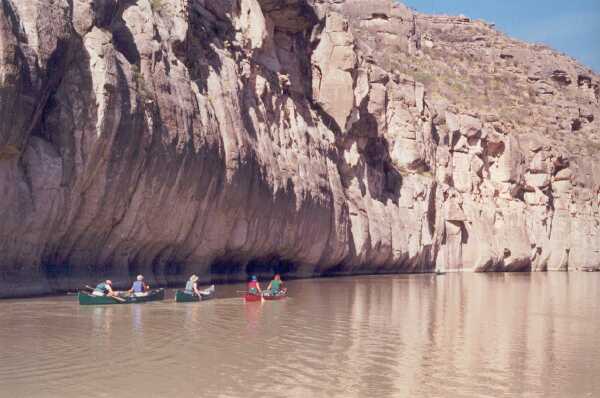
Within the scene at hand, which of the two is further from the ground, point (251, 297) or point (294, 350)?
point (251, 297)

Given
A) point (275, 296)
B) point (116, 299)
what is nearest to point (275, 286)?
point (275, 296)

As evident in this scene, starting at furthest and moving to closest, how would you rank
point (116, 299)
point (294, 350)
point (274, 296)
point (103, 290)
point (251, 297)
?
point (274, 296)
point (251, 297)
point (116, 299)
point (103, 290)
point (294, 350)

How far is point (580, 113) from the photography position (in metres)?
96.6

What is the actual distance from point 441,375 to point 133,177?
1710 centimetres

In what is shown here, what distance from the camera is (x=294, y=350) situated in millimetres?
19109

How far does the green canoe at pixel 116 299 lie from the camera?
26109 mm

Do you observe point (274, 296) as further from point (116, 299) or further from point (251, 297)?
point (116, 299)

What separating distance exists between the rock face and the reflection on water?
162 inches

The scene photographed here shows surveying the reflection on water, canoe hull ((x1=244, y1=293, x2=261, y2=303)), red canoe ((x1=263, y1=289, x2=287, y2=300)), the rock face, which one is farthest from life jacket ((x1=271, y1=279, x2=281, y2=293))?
the rock face

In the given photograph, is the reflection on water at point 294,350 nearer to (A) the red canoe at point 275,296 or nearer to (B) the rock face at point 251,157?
(A) the red canoe at point 275,296

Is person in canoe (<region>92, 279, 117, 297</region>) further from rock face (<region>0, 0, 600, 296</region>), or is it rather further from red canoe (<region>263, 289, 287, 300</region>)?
red canoe (<region>263, 289, 287, 300</region>)

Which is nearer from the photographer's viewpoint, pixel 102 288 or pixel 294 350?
pixel 294 350

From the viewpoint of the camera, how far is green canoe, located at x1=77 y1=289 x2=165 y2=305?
26.1m

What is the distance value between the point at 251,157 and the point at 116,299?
13.0 meters
